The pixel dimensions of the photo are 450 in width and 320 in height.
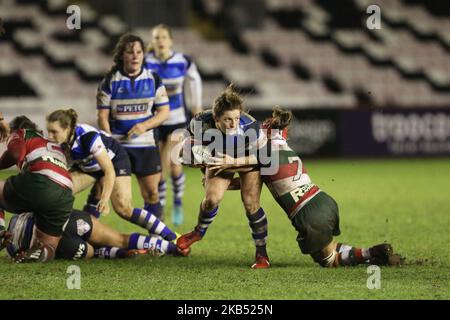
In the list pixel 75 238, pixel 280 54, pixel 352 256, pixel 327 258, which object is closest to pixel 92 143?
pixel 75 238

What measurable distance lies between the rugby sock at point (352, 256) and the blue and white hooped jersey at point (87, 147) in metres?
2.07

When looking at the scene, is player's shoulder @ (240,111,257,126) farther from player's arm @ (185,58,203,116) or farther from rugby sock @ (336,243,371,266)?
player's arm @ (185,58,203,116)

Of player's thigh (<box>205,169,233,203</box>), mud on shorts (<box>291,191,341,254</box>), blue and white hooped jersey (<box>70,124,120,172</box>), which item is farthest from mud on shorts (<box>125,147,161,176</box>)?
mud on shorts (<box>291,191,341,254</box>)

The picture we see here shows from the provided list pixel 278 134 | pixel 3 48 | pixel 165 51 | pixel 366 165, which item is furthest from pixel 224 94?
pixel 3 48

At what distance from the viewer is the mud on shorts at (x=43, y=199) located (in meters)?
6.50

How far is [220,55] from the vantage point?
841 inches

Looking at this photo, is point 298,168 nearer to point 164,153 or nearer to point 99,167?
point 99,167

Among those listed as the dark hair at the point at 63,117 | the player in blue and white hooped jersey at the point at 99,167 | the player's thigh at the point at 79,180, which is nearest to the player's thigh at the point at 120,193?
the player in blue and white hooped jersey at the point at 99,167

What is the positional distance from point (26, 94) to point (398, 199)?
10637 millimetres

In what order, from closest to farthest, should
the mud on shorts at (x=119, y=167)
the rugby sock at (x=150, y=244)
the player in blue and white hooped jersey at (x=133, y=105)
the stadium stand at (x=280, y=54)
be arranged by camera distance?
the rugby sock at (x=150, y=244) → the mud on shorts at (x=119, y=167) → the player in blue and white hooped jersey at (x=133, y=105) → the stadium stand at (x=280, y=54)

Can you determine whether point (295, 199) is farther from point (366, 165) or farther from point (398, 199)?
point (366, 165)

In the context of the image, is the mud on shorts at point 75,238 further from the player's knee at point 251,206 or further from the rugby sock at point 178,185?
the rugby sock at point 178,185

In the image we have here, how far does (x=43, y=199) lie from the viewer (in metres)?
6.48

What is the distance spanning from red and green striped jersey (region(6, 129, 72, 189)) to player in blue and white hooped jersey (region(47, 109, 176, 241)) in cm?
14
